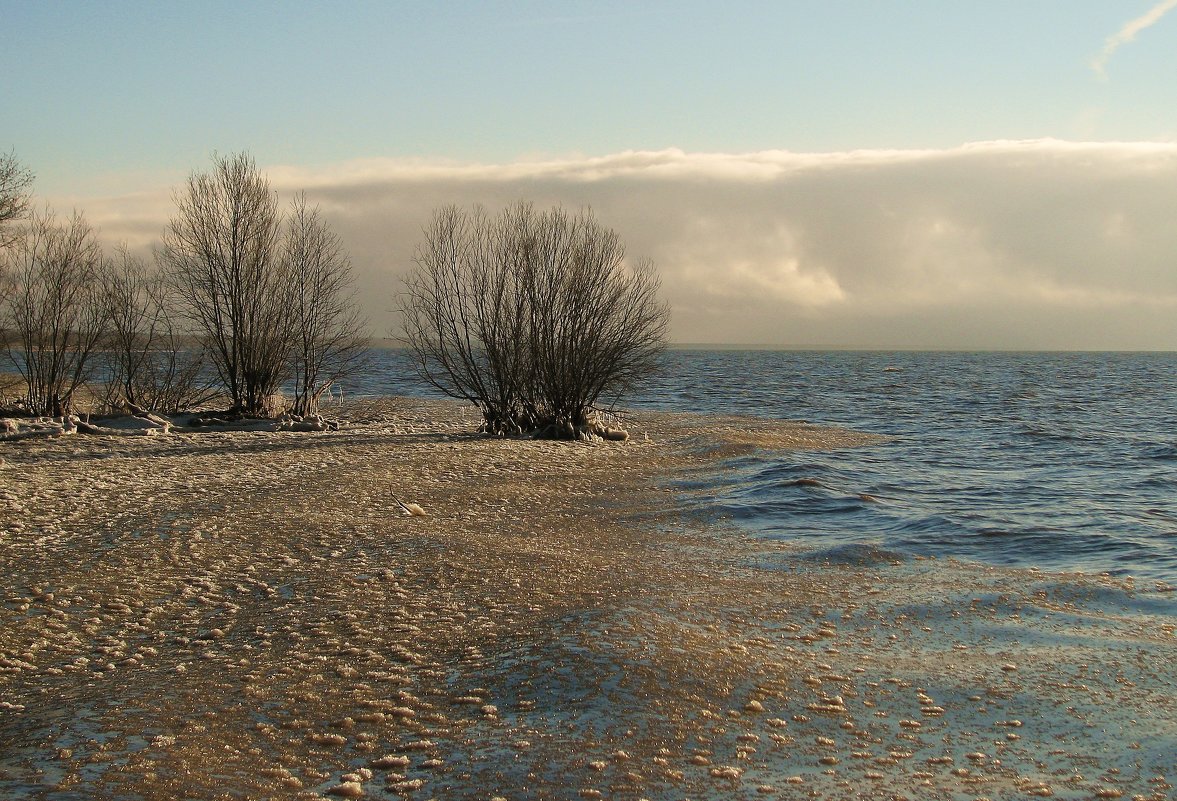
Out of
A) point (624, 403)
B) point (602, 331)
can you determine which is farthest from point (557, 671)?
point (624, 403)

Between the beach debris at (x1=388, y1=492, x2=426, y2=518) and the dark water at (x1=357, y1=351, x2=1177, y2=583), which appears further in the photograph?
the beach debris at (x1=388, y1=492, x2=426, y2=518)

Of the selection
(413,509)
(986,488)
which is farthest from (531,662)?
(986,488)

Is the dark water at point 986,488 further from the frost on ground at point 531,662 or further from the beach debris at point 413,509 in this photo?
the beach debris at point 413,509

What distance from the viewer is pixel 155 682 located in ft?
22.6

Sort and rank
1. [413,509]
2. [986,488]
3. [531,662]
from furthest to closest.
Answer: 1. [986,488]
2. [413,509]
3. [531,662]

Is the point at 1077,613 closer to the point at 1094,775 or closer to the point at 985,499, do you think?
the point at 1094,775

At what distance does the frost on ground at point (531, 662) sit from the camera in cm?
557

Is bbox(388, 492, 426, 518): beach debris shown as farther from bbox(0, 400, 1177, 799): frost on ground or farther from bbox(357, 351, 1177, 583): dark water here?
bbox(357, 351, 1177, 583): dark water

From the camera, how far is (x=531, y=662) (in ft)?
24.3

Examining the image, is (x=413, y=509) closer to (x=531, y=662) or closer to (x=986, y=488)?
(x=531, y=662)

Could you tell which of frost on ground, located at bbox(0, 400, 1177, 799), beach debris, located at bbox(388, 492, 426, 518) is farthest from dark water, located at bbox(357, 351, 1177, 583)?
beach debris, located at bbox(388, 492, 426, 518)

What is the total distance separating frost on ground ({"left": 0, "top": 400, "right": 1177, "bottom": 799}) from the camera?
18.3 ft

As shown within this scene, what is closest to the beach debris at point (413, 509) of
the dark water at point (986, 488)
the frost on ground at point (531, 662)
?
the frost on ground at point (531, 662)

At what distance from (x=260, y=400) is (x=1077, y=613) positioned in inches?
924
